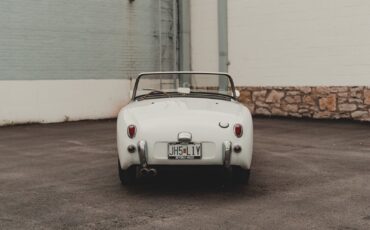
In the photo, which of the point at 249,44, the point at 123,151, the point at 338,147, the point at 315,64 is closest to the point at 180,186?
the point at 123,151

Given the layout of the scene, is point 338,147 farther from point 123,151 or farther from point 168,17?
point 168,17

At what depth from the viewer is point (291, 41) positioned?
14.6 m

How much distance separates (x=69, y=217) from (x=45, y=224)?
0.27 m

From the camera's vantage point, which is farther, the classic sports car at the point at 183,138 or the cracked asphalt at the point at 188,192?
the classic sports car at the point at 183,138

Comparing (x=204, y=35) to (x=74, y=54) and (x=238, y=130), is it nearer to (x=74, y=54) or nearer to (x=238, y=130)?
(x=74, y=54)

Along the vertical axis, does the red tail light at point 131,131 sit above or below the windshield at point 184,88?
below

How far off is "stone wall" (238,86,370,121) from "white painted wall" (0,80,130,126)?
12.3ft

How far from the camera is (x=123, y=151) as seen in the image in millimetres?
5605

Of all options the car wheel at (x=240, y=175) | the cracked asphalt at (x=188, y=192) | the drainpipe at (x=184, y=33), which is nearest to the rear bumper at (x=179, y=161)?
the cracked asphalt at (x=188, y=192)

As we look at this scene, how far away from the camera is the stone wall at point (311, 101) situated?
1320 centimetres

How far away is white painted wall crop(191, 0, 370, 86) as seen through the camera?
1327 cm

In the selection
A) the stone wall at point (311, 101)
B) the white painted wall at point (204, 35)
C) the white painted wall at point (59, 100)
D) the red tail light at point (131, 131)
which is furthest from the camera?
the white painted wall at point (204, 35)

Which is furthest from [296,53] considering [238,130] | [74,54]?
[238,130]

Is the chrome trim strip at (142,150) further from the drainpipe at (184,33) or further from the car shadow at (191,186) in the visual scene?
the drainpipe at (184,33)
